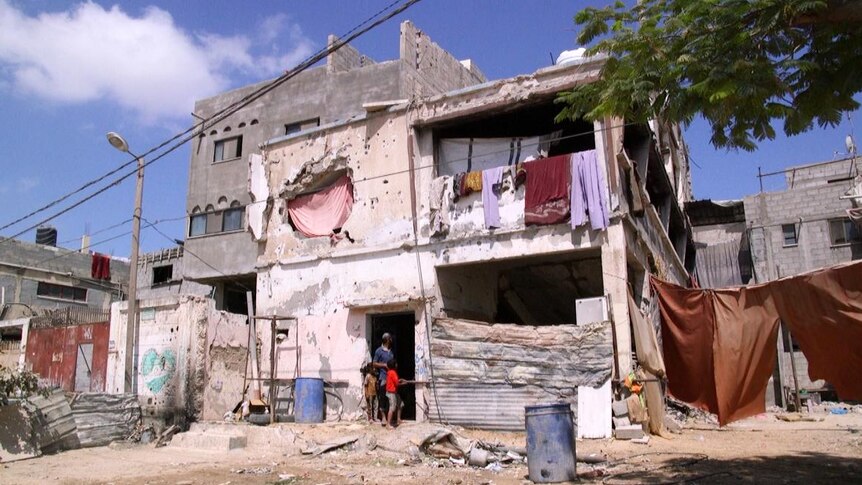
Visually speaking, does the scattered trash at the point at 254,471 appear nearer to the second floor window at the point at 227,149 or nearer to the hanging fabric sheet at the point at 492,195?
the hanging fabric sheet at the point at 492,195

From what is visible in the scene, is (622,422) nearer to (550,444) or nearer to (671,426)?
(671,426)

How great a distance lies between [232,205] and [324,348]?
13.8 metres

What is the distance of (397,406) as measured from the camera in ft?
44.7

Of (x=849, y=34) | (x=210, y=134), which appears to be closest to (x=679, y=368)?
(x=849, y=34)

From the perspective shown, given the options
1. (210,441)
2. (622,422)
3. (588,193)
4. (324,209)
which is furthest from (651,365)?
(324,209)

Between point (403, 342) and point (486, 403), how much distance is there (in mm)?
4021

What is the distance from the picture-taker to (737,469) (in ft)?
27.8

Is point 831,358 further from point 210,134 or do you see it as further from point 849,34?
point 210,134

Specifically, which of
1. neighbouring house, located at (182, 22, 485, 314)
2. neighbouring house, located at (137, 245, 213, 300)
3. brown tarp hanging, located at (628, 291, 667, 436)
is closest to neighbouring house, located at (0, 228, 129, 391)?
Result: neighbouring house, located at (137, 245, 213, 300)

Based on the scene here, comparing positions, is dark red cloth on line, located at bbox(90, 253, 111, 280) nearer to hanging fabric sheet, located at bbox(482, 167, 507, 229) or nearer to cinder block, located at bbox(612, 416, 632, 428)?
hanging fabric sheet, located at bbox(482, 167, 507, 229)

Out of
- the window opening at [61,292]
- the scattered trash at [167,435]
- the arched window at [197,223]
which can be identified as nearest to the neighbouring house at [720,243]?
the arched window at [197,223]

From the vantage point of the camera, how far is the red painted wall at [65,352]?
17.3m

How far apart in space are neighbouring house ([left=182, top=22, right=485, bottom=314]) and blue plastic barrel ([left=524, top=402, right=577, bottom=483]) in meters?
18.9

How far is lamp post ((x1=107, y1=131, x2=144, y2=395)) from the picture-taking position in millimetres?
15328
